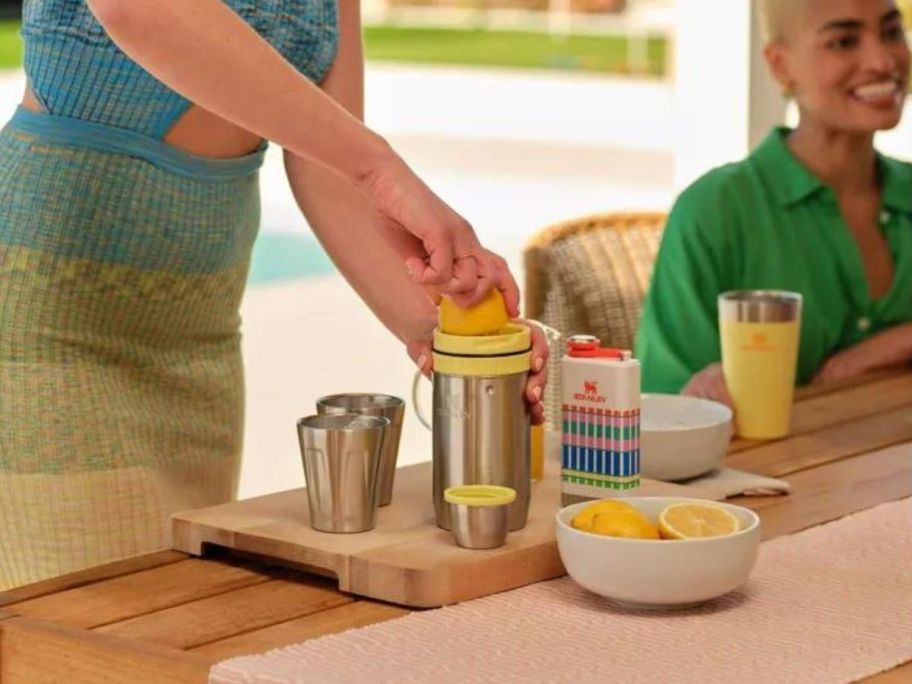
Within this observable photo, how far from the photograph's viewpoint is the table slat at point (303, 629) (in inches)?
56.0

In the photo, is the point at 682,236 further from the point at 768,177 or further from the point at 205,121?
the point at 205,121

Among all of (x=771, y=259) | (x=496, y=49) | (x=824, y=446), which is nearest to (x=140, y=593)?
(x=824, y=446)

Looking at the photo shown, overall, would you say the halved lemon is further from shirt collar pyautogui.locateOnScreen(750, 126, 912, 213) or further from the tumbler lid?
shirt collar pyautogui.locateOnScreen(750, 126, 912, 213)

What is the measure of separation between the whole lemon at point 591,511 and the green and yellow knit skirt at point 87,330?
24.6 inches

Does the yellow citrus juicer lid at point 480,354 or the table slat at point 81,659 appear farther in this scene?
the yellow citrus juicer lid at point 480,354

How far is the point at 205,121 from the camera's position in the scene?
2.00 meters

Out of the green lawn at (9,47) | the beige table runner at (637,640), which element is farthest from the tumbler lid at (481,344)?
the green lawn at (9,47)

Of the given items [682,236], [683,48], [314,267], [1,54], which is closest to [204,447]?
[682,236]

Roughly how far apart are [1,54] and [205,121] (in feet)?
A: 69.4

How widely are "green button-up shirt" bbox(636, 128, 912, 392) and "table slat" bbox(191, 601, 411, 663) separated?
1.32 m

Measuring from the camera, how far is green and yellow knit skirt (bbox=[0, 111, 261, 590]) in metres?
1.99

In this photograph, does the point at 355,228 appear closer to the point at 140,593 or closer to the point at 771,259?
the point at 140,593

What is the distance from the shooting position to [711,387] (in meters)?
2.30

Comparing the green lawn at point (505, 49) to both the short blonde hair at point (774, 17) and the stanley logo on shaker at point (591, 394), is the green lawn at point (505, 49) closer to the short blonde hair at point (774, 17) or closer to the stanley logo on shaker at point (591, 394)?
the short blonde hair at point (774, 17)
